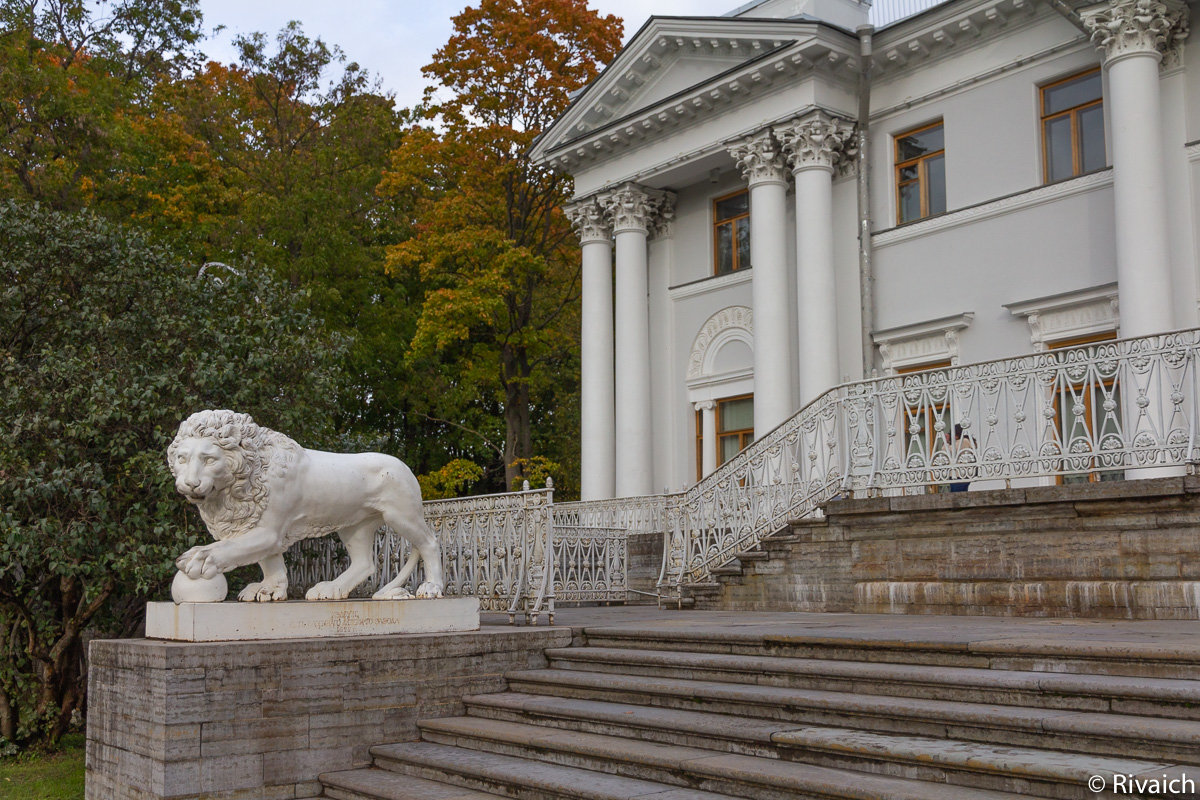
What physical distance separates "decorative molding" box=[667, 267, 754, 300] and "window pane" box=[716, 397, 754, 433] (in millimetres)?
2401

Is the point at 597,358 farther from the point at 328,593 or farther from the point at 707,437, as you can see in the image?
the point at 328,593

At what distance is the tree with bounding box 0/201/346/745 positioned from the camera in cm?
1020

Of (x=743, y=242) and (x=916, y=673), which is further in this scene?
(x=743, y=242)

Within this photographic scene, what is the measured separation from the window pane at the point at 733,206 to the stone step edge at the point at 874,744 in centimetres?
1706

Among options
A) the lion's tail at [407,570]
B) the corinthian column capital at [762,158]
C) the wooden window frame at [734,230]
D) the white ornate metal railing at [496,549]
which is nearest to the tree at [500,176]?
the wooden window frame at [734,230]

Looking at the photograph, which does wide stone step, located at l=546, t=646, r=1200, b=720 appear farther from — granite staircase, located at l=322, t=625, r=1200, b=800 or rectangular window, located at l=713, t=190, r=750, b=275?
rectangular window, located at l=713, t=190, r=750, b=275

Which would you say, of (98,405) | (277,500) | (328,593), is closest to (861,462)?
(328,593)

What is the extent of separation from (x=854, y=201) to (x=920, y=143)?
156 centimetres

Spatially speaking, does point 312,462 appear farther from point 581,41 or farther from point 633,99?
point 581,41

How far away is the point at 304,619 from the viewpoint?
25.9 feet

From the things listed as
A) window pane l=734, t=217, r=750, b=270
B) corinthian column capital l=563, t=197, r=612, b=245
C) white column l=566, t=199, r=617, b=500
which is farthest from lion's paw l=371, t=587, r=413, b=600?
corinthian column capital l=563, t=197, r=612, b=245

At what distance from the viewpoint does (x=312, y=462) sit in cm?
809

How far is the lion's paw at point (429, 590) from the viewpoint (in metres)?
8.56

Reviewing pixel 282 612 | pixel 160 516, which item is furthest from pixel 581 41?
pixel 282 612
